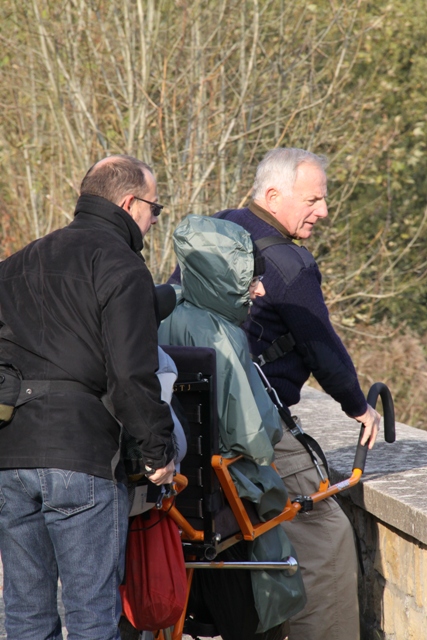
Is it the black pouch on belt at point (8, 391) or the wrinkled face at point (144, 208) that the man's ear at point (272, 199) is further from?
the black pouch on belt at point (8, 391)

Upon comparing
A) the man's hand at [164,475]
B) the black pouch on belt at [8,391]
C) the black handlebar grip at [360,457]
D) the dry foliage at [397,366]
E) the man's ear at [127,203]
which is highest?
the man's ear at [127,203]

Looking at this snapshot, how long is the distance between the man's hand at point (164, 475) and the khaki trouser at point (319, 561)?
37.1 inches

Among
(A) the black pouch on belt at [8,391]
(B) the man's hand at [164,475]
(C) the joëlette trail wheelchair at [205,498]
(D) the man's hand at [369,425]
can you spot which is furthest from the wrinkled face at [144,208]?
(D) the man's hand at [369,425]

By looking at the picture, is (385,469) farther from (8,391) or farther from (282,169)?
(8,391)

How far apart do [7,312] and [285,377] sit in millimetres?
1302

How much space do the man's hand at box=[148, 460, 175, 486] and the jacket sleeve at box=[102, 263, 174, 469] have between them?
0.04m

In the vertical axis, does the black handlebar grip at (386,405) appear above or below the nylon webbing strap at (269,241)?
below

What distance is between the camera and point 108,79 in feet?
30.5

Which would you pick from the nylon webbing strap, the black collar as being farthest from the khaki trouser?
the black collar

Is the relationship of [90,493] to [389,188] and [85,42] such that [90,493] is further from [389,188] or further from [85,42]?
[389,188]

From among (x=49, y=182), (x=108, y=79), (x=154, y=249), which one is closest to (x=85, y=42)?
(x=108, y=79)

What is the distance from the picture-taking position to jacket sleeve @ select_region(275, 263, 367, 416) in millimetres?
3619

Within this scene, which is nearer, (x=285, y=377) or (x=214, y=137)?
(x=285, y=377)

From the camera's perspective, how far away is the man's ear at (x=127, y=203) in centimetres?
293
